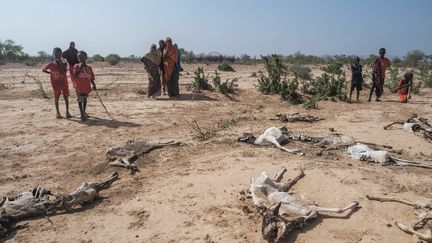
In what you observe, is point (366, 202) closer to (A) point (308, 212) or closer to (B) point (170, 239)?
(A) point (308, 212)

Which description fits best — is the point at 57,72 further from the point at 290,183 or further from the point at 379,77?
the point at 379,77

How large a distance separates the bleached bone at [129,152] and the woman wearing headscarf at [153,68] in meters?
4.94

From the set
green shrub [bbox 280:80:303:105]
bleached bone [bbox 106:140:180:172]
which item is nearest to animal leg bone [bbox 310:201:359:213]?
bleached bone [bbox 106:140:180:172]

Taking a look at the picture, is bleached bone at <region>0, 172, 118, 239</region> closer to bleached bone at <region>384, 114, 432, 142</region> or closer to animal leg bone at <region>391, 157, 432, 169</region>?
animal leg bone at <region>391, 157, 432, 169</region>

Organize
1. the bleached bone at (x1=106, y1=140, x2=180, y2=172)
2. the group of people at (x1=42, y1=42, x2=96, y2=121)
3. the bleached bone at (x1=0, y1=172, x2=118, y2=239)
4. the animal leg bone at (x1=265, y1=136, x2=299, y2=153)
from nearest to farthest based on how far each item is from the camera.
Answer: the bleached bone at (x1=0, y1=172, x2=118, y2=239), the bleached bone at (x1=106, y1=140, x2=180, y2=172), the animal leg bone at (x1=265, y1=136, x2=299, y2=153), the group of people at (x1=42, y1=42, x2=96, y2=121)

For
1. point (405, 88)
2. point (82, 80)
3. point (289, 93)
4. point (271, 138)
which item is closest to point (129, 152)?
point (271, 138)

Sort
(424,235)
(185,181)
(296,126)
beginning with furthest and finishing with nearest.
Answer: (296,126)
(185,181)
(424,235)

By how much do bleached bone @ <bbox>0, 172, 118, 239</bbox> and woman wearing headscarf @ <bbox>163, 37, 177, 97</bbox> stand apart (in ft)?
22.3

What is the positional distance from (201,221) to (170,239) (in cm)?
39

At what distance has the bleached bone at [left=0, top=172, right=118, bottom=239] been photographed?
4165 millimetres

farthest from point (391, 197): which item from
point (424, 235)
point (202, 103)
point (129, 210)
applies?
point (202, 103)

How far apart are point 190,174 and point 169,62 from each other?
6.37m

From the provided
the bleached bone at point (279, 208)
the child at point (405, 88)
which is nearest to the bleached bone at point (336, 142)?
the bleached bone at point (279, 208)

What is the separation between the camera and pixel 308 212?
12.5 ft
